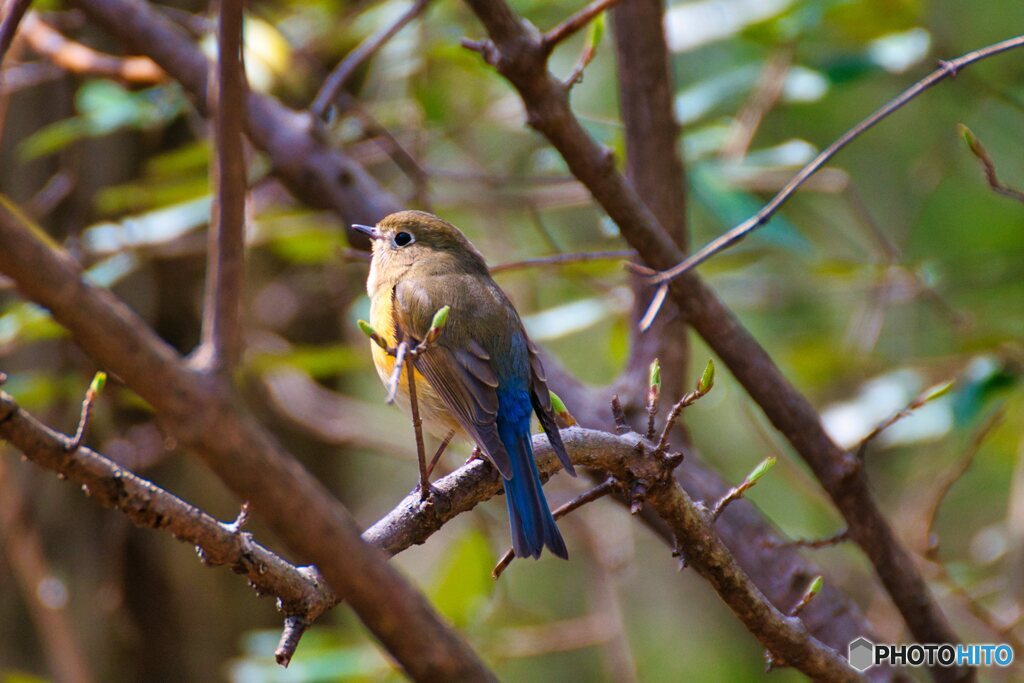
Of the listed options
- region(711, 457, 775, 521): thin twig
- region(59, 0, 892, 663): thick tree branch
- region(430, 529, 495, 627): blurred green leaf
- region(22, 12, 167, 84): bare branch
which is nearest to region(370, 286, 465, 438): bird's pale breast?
region(59, 0, 892, 663): thick tree branch

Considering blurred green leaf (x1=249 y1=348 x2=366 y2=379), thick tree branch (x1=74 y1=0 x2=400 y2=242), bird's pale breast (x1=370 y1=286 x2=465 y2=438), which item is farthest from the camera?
blurred green leaf (x1=249 y1=348 x2=366 y2=379)

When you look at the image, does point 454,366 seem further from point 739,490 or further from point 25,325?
point 25,325

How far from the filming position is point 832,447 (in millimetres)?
2748

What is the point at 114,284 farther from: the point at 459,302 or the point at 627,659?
the point at 627,659

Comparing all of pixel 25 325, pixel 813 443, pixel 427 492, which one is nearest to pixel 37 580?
pixel 25 325

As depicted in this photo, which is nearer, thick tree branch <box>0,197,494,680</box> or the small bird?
thick tree branch <box>0,197,494,680</box>

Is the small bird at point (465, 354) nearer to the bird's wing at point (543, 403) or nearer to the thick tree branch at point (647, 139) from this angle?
the bird's wing at point (543, 403)

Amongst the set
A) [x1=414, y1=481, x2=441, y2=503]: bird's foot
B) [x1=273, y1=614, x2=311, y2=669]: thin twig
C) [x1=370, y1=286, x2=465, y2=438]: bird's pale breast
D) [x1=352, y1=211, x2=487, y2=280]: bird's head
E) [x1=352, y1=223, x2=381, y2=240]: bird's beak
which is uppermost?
[x1=352, y1=223, x2=381, y2=240]: bird's beak

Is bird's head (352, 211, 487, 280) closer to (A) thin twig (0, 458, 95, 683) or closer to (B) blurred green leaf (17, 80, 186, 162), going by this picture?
(B) blurred green leaf (17, 80, 186, 162)

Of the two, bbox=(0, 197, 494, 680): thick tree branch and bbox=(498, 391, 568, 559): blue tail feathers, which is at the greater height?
bbox=(0, 197, 494, 680): thick tree branch

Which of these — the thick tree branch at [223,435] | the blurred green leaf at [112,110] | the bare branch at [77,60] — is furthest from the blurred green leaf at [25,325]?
the thick tree branch at [223,435]

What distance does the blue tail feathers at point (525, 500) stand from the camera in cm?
210

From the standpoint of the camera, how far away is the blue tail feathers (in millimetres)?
2098

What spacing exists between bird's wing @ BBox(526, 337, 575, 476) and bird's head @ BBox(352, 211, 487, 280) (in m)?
0.54
